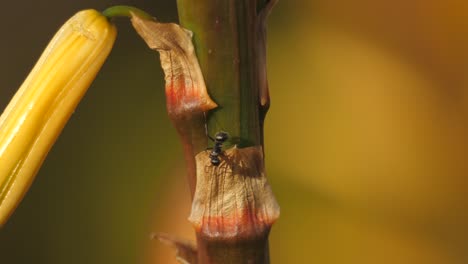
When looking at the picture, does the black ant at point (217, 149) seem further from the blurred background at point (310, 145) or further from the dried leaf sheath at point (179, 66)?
the blurred background at point (310, 145)

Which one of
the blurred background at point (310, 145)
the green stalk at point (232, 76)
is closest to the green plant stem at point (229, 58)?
the green stalk at point (232, 76)

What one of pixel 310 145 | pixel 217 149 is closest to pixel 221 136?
pixel 217 149

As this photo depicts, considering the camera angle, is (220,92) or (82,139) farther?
(82,139)

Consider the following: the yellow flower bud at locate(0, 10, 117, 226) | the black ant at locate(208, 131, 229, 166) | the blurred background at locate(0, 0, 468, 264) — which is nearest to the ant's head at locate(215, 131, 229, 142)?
the black ant at locate(208, 131, 229, 166)

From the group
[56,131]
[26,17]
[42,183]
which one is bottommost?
[42,183]

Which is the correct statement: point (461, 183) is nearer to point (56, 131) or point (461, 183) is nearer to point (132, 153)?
point (132, 153)

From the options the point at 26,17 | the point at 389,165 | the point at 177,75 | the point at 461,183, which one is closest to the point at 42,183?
the point at 26,17
